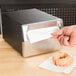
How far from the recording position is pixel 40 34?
1257 mm

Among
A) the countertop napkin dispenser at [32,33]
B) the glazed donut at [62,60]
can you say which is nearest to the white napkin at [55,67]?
the glazed donut at [62,60]

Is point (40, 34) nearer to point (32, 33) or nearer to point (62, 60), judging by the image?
point (32, 33)

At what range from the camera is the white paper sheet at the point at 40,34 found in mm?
1224

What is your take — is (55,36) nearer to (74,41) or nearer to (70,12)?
(74,41)

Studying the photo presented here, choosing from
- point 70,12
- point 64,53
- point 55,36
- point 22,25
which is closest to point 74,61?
point 64,53

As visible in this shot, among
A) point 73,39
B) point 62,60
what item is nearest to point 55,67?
→ point 62,60

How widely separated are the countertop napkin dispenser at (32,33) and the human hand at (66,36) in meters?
0.05

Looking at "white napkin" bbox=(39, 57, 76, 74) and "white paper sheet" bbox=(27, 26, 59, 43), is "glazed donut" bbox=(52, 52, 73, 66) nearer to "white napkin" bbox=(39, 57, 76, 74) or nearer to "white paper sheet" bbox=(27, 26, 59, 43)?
"white napkin" bbox=(39, 57, 76, 74)

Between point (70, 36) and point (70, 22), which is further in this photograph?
point (70, 22)

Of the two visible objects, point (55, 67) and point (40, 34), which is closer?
point (55, 67)

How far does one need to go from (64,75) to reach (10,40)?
47 cm

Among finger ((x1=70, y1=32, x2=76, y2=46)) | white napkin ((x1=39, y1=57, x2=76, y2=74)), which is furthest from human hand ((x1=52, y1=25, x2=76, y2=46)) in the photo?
white napkin ((x1=39, y1=57, x2=76, y2=74))

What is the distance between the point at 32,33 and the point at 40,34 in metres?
0.05

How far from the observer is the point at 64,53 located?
4.00 feet
